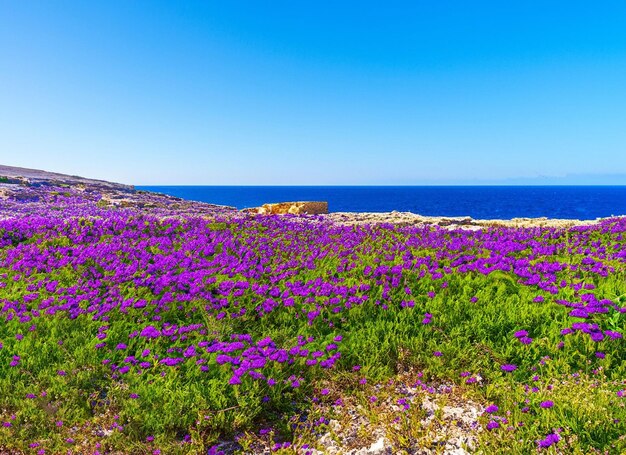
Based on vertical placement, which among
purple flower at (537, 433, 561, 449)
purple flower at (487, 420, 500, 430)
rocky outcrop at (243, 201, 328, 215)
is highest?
rocky outcrop at (243, 201, 328, 215)

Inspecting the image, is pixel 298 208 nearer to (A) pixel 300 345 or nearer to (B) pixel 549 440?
(A) pixel 300 345

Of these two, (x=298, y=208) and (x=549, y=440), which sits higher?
(x=298, y=208)

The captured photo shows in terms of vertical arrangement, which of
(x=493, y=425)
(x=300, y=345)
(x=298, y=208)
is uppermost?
(x=298, y=208)

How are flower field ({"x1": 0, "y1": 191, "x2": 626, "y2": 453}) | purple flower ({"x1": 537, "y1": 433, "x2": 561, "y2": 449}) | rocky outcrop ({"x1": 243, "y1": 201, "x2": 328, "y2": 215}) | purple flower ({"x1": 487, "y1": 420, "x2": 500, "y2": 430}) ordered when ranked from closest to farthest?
purple flower ({"x1": 537, "y1": 433, "x2": 561, "y2": 449}), purple flower ({"x1": 487, "y1": 420, "x2": 500, "y2": 430}), flower field ({"x1": 0, "y1": 191, "x2": 626, "y2": 453}), rocky outcrop ({"x1": 243, "y1": 201, "x2": 328, "y2": 215})

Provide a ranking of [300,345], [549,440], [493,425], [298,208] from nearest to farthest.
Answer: [549,440], [493,425], [300,345], [298,208]

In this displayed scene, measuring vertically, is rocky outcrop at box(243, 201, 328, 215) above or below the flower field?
above

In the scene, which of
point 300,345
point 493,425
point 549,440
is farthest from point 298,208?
point 549,440

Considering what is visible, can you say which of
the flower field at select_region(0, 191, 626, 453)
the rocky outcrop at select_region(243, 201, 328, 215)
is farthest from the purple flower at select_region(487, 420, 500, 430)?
the rocky outcrop at select_region(243, 201, 328, 215)

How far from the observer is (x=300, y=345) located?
6117 mm

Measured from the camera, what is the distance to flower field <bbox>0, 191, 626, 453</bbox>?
4605 mm

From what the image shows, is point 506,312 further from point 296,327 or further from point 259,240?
point 259,240

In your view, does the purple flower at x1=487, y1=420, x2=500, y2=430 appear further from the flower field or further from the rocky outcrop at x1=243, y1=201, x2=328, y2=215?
the rocky outcrop at x1=243, y1=201, x2=328, y2=215

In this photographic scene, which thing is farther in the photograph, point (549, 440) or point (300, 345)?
point (300, 345)

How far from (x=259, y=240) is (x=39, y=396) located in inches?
298
